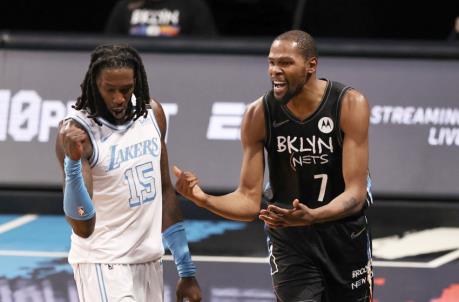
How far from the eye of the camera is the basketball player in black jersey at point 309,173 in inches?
192

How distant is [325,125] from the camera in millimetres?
4938

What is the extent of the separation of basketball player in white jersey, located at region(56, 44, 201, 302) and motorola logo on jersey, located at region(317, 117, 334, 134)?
0.77m

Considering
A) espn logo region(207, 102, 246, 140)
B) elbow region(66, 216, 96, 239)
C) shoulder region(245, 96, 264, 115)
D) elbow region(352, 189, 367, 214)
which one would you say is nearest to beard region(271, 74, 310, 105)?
shoulder region(245, 96, 264, 115)

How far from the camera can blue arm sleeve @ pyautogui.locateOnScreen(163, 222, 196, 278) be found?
4676mm

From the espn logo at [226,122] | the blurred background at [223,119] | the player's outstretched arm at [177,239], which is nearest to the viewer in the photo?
the player's outstretched arm at [177,239]

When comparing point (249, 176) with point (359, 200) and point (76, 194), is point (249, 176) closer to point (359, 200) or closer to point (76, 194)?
point (359, 200)

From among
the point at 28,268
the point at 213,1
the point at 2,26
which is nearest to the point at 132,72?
the point at 28,268

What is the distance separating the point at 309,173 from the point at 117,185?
0.95 m

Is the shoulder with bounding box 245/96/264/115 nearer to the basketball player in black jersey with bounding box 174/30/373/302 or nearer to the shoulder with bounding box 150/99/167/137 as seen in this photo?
the basketball player in black jersey with bounding box 174/30/373/302

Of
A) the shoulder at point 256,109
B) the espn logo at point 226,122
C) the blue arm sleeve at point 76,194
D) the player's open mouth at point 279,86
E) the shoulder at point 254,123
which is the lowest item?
the espn logo at point 226,122

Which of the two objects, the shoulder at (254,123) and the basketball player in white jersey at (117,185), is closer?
the basketball player in white jersey at (117,185)

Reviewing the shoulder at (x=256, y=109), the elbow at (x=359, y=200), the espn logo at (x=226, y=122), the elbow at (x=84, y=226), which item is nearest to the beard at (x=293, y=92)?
the shoulder at (x=256, y=109)

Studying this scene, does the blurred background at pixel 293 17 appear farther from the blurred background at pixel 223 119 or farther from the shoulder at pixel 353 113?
the shoulder at pixel 353 113

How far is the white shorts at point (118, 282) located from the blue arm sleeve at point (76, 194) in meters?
0.31
